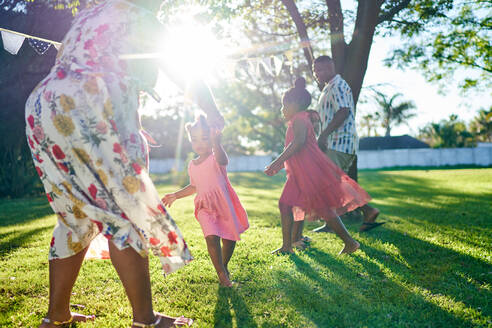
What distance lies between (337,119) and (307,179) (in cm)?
107

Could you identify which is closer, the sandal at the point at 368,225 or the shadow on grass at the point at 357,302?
the shadow on grass at the point at 357,302

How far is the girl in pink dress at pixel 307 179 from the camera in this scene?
3.75 meters

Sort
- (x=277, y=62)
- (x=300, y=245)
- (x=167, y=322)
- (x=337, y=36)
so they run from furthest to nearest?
(x=337, y=36), (x=277, y=62), (x=300, y=245), (x=167, y=322)

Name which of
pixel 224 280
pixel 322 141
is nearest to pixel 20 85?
pixel 322 141

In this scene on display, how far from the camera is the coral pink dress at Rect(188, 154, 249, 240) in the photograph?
9.89 ft

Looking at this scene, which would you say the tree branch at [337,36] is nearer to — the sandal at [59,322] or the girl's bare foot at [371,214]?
the girl's bare foot at [371,214]

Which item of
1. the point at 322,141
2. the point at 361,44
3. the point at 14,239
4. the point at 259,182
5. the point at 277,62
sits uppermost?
the point at 361,44

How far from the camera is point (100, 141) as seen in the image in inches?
72.3

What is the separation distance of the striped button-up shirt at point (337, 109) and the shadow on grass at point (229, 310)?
251cm

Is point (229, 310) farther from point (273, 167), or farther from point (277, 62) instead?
point (277, 62)

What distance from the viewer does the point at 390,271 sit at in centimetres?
322

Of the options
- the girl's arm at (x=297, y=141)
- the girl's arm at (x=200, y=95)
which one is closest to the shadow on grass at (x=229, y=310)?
the girl's arm at (x=200, y=95)

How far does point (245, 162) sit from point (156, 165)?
10667 mm

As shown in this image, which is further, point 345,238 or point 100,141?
point 345,238
